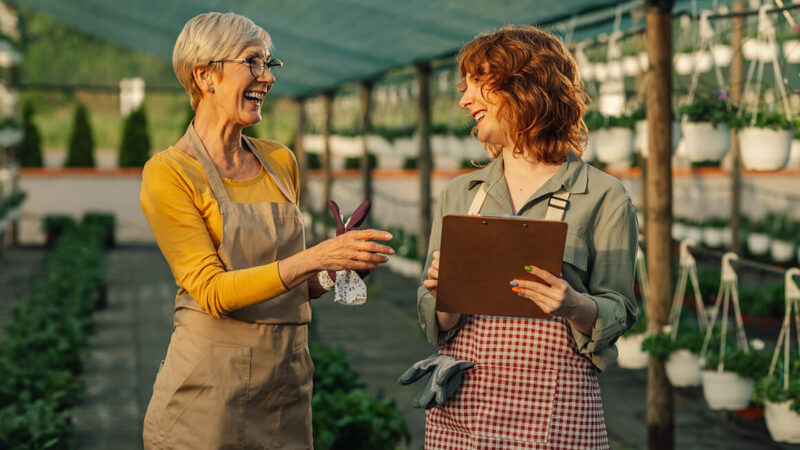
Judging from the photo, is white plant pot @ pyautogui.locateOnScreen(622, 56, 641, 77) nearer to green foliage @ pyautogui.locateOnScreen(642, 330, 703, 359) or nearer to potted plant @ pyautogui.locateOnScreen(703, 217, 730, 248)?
potted plant @ pyautogui.locateOnScreen(703, 217, 730, 248)

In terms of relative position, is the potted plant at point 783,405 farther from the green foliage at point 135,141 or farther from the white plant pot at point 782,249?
the green foliage at point 135,141

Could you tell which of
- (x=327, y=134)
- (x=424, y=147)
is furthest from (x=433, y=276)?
(x=327, y=134)

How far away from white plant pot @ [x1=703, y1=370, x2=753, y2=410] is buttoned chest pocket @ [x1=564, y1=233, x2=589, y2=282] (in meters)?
2.82

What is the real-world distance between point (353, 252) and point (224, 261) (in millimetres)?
326

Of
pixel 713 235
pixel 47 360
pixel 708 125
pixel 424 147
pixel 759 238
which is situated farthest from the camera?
pixel 713 235

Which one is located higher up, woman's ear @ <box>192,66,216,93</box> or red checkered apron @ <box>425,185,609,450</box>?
woman's ear @ <box>192,66,216,93</box>

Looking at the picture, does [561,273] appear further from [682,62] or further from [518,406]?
[682,62]

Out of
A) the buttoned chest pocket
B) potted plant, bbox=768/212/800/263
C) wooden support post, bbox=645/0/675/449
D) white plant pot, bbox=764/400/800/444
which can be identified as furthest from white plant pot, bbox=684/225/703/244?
the buttoned chest pocket

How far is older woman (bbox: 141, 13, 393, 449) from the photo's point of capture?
6.65 feet

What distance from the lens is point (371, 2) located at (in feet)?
19.6

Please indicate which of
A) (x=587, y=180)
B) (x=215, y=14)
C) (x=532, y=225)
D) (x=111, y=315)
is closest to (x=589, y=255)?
(x=587, y=180)

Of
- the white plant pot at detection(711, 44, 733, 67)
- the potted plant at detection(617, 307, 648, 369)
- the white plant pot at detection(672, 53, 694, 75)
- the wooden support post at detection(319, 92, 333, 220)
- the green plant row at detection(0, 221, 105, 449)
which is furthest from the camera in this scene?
the wooden support post at detection(319, 92, 333, 220)

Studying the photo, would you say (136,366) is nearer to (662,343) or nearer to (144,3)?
(144,3)

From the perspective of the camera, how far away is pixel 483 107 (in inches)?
76.3
